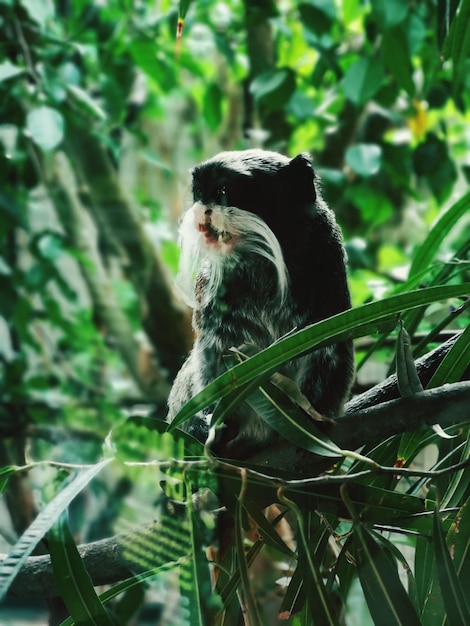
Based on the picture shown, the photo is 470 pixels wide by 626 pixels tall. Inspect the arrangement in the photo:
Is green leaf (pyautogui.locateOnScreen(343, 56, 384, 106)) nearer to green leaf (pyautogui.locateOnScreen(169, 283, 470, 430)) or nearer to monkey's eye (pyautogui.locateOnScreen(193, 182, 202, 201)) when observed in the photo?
monkey's eye (pyautogui.locateOnScreen(193, 182, 202, 201))

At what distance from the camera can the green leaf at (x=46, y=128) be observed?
5.08ft

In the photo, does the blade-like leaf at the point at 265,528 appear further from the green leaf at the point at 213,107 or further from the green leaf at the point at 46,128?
the green leaf at the point at 213,107

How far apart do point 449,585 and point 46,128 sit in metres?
1.27

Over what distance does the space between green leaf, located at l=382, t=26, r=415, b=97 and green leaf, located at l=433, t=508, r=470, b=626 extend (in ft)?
3.68

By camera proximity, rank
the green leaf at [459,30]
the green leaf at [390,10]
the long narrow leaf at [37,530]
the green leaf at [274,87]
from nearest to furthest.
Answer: the long narrow leaf at [37,530], the green leaf at [459,30], the green leaf at [390,10], the green leaf at [274,87]

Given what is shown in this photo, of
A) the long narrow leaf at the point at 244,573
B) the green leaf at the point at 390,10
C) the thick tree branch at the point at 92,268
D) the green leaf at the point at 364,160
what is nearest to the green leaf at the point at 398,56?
the green leaf at the point at 390,10

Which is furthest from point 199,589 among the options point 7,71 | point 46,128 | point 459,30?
point 7,71

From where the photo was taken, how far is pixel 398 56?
1548 millimetres

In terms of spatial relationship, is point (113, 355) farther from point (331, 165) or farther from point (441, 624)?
point (441, 624)

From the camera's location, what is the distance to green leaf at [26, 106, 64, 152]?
155 centimetres

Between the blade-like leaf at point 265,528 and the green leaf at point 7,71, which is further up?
the green leaf at point 7,71

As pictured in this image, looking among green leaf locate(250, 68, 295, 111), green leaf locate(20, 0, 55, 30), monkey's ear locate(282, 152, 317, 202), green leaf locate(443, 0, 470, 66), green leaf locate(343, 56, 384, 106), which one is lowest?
monkey's ear locate(282, 152, 317, 202)

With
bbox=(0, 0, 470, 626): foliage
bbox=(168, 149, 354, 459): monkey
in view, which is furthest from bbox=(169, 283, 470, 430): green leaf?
bbox=(168, 149, 354, 459): monkey

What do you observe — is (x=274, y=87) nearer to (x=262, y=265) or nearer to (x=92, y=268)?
(x=262, y=265)
